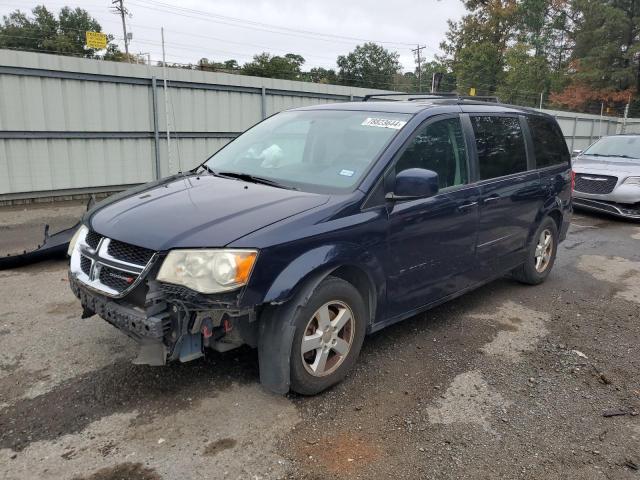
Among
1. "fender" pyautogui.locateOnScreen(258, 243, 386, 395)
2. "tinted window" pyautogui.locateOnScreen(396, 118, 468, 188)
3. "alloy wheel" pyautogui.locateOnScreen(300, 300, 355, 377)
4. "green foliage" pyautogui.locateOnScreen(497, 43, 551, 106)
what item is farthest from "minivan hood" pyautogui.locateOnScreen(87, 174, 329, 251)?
"green foliage" pyautogui.locateOnScreen(497, 43, 551, 106)

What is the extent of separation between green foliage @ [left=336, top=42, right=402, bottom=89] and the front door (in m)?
66.5

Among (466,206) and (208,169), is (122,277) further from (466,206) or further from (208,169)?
(466,206)

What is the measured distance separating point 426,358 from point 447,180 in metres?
1.35

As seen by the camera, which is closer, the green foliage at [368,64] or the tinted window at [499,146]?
the tinted window at [499,146]

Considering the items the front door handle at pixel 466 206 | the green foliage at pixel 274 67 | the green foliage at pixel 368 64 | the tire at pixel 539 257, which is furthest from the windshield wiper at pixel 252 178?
the green foliage at pixel 368 64

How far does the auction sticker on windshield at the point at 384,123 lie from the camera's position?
372 cm

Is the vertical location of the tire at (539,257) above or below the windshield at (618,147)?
below

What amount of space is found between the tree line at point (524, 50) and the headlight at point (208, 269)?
25457 mm

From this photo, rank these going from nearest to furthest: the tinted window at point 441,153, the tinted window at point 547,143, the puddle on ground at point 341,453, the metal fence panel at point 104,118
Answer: the puddle on ground at point 341,453 → the tinted window at point 441,153 → the tinted window at point 547,143 → the metal fence panel at point 104,118

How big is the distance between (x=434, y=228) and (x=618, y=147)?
930 centimetres

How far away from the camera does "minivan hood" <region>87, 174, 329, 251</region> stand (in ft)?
9.18

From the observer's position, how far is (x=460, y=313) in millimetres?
4734

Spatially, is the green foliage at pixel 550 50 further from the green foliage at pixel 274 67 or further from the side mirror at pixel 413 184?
the side mirror at pixel 413 184

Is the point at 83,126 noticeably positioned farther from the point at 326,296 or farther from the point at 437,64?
the point at 437,64
